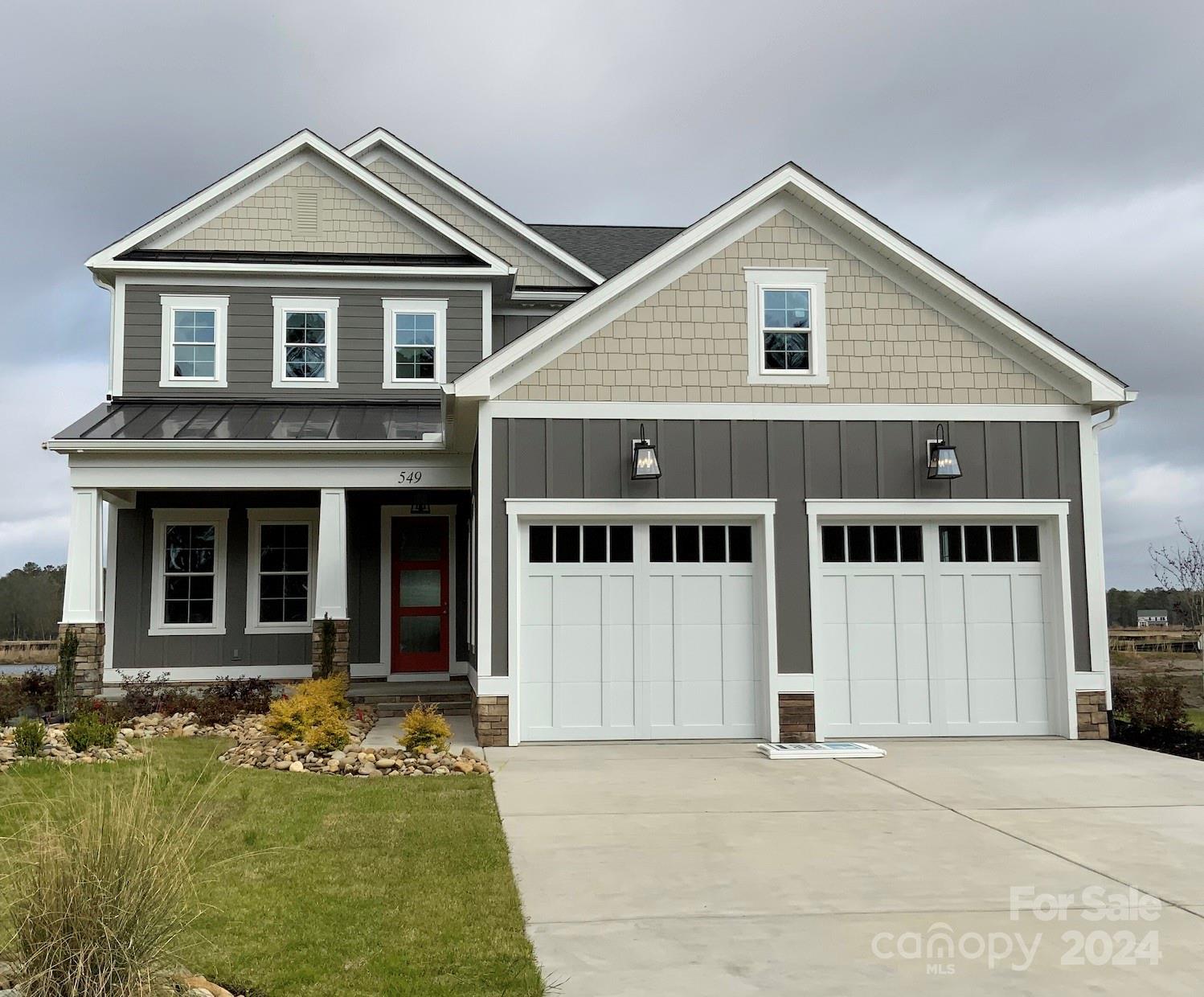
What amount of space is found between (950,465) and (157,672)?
11.8 metres

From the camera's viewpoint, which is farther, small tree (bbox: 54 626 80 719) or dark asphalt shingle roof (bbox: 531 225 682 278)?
dark asphalt shingle roof (bbox: 531 225 682 278)

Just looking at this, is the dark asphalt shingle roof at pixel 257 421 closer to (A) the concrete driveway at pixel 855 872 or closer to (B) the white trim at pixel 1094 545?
(A) the concrete driveway at pixel 855 872

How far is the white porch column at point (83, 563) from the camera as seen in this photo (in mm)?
13766

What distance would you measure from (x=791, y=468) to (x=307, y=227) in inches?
375

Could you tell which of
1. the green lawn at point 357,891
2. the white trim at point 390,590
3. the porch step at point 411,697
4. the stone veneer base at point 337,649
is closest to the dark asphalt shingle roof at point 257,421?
the white trim at point 390,590

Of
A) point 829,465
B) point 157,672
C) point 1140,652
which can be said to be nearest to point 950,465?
point 829,465

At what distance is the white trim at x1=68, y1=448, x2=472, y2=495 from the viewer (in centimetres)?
1402

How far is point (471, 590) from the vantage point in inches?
560

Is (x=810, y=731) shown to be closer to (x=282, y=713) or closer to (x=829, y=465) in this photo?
(x=829, y=465)

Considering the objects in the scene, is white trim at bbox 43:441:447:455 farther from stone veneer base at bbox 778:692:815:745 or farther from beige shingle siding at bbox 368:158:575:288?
stone veneer base at bbox 778:692:815:745

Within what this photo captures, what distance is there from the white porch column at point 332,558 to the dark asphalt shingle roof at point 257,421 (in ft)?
2.94

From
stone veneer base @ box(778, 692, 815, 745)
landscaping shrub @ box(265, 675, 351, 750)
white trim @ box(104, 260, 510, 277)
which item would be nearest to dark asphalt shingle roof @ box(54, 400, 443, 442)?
white trim @ box(104, 260, 510, 277)

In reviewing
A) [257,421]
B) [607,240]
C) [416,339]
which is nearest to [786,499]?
[416,339]

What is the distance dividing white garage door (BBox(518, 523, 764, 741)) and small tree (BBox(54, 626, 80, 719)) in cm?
640
